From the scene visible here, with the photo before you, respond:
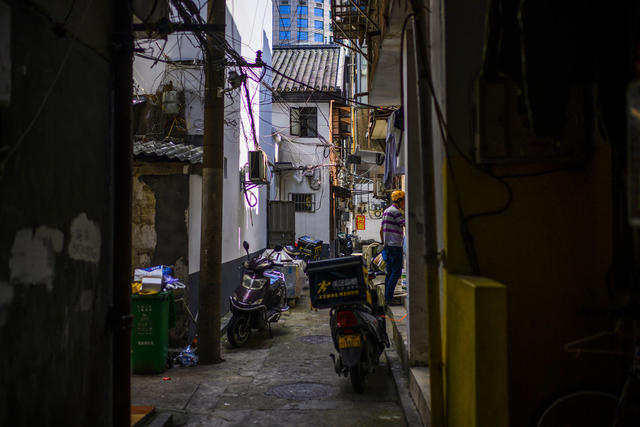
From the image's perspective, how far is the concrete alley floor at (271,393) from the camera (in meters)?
5.57

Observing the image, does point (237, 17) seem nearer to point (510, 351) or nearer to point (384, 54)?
point (384, 54)

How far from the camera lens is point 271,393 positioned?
6.45 metres

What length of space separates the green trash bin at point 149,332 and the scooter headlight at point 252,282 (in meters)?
2.36

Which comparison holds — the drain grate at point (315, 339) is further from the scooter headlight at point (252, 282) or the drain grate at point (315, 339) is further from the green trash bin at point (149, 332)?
the green trash bin at point (149, 332)

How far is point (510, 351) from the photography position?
156 inches

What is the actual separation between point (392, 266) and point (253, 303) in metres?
2.83

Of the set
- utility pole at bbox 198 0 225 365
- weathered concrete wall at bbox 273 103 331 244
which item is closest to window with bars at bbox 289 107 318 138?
weathered concrete wall at bbox 273 103 331 244

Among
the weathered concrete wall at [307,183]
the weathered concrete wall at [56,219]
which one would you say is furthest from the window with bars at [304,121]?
the weathered concrete wall at [56,219]

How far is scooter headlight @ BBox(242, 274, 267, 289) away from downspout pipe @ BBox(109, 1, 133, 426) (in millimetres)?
4756

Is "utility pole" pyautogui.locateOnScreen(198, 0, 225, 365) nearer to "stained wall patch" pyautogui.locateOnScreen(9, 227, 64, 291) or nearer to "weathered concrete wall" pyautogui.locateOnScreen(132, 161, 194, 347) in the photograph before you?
"weathered concrete wall" pyautogui.locateOnScreen(132, 161, 194, 347)

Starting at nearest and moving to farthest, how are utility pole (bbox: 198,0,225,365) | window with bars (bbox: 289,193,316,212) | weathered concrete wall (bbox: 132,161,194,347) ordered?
utility pole (bbox: 198,0,225,365), weathered concrete wall (bbox: 132,161,194,347), window with bars (bbox: 289,193,316,212)

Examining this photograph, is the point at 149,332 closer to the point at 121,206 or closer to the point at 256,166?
the point at 121,206

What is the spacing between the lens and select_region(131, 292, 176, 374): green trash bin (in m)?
7.26

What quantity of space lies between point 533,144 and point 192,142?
8149 mm
